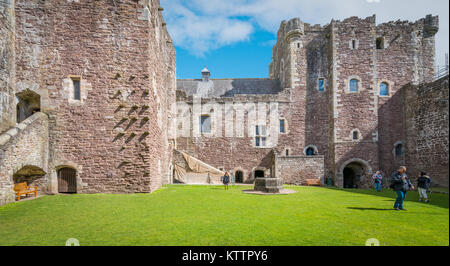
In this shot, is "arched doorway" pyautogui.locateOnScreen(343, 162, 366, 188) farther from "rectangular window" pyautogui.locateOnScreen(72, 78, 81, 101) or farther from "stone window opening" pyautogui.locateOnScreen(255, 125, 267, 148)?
"rectangular window" pyautogui.locateOnScreen(72, 78, 81, 101)

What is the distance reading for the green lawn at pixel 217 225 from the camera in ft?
15.1

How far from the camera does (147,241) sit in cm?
453

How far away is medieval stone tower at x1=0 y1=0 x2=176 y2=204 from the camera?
11297mm

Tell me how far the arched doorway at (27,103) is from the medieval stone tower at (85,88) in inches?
1.6

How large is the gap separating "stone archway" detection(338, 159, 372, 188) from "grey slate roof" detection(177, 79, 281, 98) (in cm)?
1054

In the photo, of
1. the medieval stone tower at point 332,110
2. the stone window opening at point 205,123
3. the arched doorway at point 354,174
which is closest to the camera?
the medieval stone tower at point 332,110

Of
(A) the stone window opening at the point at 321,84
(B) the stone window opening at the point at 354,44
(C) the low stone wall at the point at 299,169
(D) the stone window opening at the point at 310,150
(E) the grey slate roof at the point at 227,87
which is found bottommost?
(C) the low stone wall at the point at 299,169

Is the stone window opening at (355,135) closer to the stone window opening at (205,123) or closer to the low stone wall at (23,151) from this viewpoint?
the stone window opening at (205,123)

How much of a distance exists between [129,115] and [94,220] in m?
6.49

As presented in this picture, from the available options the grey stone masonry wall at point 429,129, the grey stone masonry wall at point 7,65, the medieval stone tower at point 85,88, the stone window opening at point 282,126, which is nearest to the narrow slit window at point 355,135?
the grey stone masonry wall at point 429,129

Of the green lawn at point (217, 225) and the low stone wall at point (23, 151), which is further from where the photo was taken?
the low stone wall at point (23, 151)

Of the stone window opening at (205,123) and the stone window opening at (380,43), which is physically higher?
the stone window opening at (380,43)

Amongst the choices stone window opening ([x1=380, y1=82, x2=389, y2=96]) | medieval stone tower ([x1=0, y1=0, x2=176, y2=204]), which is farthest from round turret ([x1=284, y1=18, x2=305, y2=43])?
medieval stone tower ([x1=0, y1=0, x2=176, y2=204])

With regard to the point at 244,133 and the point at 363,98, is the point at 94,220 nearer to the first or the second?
the point at 244,133
